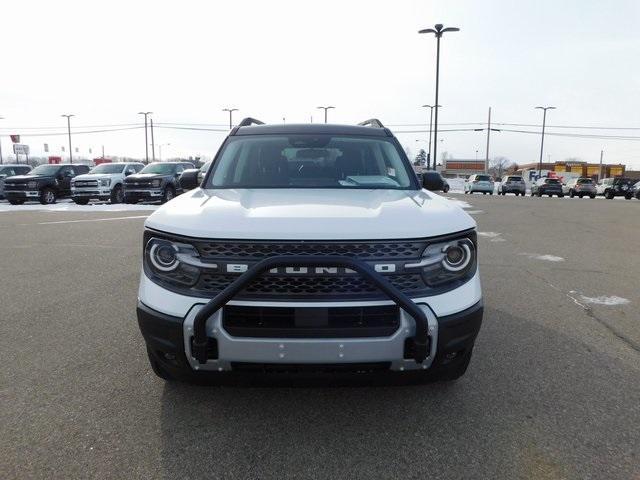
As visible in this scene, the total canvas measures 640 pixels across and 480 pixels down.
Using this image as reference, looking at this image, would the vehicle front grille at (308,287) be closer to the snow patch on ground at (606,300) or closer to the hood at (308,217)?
the hood at (308,217)

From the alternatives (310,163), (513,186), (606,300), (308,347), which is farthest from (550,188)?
(308,347)

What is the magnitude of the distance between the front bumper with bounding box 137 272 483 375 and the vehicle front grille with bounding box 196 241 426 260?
0.24 m

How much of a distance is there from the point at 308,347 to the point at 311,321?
13 centimetres

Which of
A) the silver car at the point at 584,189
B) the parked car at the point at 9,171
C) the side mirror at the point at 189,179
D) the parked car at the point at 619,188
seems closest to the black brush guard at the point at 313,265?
the side mirror at the point at 189,179

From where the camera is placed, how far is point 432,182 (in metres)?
4.32

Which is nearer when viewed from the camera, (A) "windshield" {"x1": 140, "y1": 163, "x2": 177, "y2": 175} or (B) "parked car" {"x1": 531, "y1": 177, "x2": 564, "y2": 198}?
(A) "windshield" {"x1": 140, "y1": 163, "x2": 177, "y2": 175}

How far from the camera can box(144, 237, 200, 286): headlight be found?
2.55m

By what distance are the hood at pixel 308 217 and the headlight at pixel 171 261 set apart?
0.09 metres

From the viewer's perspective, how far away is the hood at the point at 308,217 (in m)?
2.48

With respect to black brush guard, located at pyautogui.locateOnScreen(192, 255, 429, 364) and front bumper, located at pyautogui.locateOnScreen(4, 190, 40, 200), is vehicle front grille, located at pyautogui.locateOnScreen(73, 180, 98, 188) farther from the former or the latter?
black brush guard, located at pyautogui.locateOnScreen(192, 255, 429, 364)

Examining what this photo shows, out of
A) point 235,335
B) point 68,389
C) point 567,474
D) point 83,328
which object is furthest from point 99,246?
point 567,474

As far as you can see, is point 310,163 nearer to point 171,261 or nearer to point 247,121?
point 247,121

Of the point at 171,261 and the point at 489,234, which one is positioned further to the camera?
the point at 489,234

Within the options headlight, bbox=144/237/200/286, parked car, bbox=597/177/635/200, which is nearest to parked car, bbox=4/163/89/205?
headlight, bbox=144/237/200/286
